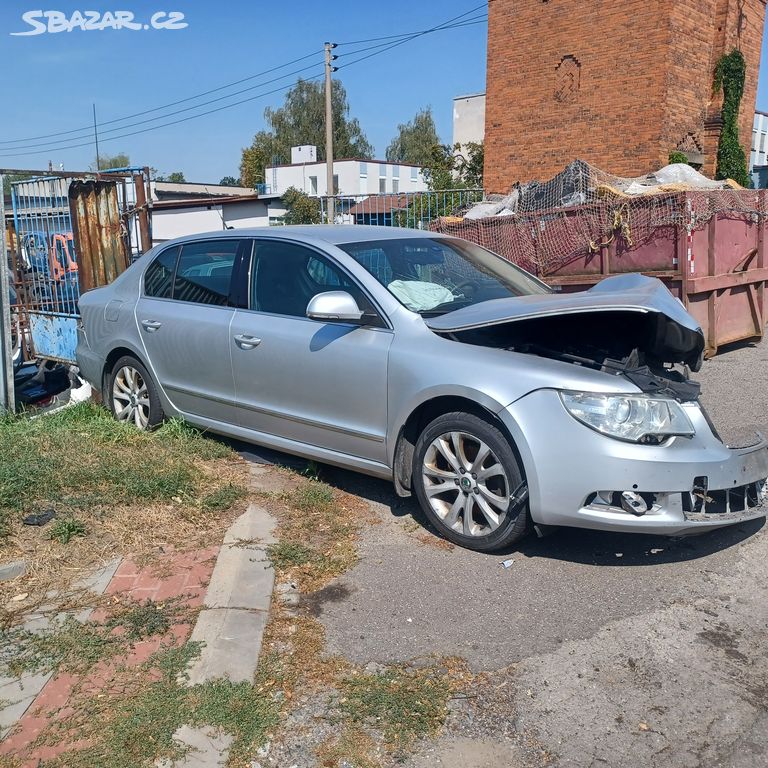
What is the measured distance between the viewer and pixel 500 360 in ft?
13.5

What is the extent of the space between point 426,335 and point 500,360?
1.68ft

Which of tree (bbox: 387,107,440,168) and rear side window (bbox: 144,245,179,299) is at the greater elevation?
tree (bbox: 387,107,440,168)

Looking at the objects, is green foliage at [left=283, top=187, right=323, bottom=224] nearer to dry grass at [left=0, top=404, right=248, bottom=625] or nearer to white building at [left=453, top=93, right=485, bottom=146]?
white building at [left=453, top=93, right=485, bottom=146]

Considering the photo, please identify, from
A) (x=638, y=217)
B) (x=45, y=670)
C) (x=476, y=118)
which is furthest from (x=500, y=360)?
(x=476, y=118)

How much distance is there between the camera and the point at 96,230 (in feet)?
28.2

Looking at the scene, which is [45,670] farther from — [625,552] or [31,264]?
[31,264]

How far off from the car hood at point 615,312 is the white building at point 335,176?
4650 centimetres

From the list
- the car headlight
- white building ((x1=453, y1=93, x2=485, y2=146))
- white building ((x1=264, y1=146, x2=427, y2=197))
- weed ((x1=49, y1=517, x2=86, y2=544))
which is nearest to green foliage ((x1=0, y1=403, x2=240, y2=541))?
weed ((x1=49, y1=517, x2=86, y2=544))

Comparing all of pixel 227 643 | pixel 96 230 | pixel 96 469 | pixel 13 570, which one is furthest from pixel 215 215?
pixel 227 643

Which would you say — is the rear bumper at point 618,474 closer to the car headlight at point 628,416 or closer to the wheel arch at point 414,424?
the car headlight at point 628,416

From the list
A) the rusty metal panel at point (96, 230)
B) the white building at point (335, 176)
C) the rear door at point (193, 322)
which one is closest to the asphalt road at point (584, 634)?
the rear door at point (193, 322)

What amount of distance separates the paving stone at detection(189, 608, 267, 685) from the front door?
1391 mm

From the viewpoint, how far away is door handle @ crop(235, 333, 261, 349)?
5.19 meters

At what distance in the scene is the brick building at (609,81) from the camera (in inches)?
677
